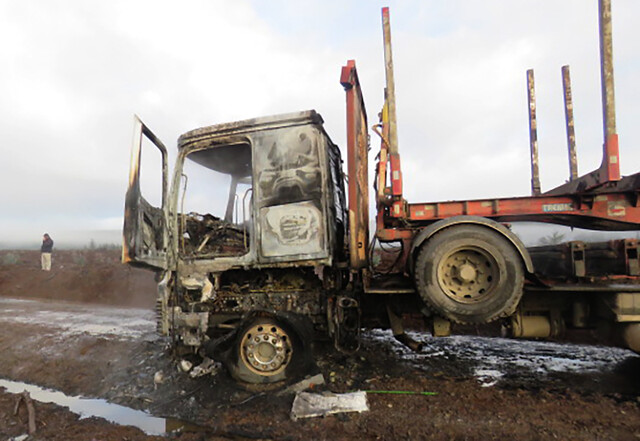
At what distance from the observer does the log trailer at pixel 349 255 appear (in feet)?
11.3

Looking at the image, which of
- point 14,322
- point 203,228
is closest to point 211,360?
point 203,228

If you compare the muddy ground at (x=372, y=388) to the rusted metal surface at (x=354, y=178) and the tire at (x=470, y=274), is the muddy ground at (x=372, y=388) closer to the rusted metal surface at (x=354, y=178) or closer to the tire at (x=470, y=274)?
the tire at (x=470, y=274)

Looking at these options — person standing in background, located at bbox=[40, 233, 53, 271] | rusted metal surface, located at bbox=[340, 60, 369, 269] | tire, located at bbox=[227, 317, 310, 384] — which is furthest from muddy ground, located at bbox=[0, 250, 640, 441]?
person standing in background, located at bbox=[40, 233, 53, 271]

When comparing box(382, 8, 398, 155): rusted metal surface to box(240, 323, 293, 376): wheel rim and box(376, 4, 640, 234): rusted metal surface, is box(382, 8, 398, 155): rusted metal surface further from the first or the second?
box(240, 323, 293, 376): wheel rim

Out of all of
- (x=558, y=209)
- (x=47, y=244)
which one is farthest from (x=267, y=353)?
(x=47, y=244)

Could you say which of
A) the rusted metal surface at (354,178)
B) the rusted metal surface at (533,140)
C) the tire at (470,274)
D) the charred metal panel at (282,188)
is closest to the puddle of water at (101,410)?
the charred metal panel at (282,188)

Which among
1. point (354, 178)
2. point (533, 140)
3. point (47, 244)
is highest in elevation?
point (533, 140)

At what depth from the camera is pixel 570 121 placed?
5.60 meters

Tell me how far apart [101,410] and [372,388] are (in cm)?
285

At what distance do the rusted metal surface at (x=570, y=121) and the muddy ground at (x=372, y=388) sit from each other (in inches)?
109

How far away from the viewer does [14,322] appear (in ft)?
23.1

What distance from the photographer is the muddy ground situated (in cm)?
295

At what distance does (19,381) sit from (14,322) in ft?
10.9

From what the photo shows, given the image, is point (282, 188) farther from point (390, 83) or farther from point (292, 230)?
point (390, 83)
